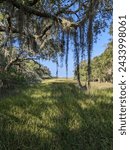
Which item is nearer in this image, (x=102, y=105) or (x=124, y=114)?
(x=124, y=114)

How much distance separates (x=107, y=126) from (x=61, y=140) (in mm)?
1415

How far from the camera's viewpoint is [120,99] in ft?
13.1

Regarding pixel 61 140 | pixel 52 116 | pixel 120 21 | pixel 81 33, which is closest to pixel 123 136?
pixel 120 21

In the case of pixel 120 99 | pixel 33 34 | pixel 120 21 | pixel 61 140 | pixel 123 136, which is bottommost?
pixel 61 140

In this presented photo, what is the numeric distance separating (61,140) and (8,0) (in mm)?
4535

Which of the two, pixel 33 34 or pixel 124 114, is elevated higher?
pixel 33 34

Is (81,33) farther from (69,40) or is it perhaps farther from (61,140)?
(61,140)

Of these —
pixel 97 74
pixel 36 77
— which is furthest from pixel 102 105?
pixel 97 74

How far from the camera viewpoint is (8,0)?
11633 millimetres

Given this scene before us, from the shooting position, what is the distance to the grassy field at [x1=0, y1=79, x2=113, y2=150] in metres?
8.67

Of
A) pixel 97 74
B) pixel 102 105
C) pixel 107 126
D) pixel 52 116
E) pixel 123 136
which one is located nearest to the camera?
pixel 123 136

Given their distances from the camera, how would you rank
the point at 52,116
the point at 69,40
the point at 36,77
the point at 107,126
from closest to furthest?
the point at 107,126
the point at 69,40
the point at 52,116
the point at 36,77

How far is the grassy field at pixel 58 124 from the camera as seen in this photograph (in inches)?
341

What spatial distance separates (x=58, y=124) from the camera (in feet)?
34.6
